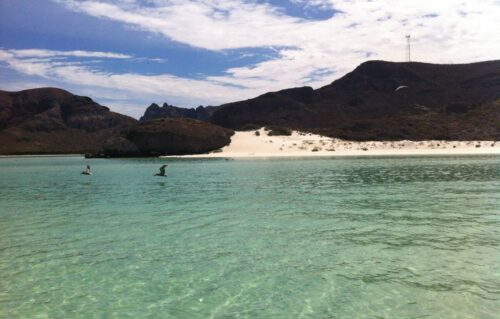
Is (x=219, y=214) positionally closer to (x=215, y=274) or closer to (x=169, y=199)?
(x=169, y=199)

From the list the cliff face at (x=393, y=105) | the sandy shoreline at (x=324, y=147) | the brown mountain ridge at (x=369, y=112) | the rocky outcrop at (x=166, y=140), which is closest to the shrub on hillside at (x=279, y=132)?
the sandy shoreline at (x=324, y=147)

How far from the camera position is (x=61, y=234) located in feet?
57.2

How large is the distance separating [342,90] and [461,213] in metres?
164

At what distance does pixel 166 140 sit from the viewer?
103 m

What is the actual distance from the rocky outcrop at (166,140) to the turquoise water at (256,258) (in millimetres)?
76743

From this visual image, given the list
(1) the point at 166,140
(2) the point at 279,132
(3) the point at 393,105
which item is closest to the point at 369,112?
(3) the point at 393,105

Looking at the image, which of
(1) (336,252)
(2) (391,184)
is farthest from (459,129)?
(1) (336,252)

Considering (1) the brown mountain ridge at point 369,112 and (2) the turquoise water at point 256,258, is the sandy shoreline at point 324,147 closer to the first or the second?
(1) the brown mountain ridge at point 369,112

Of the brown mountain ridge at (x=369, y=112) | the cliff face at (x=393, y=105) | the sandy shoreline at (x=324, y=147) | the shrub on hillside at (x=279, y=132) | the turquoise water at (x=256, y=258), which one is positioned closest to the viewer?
the turquoise water at (x=256, y=258)

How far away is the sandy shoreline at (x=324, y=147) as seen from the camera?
9075 centimetres

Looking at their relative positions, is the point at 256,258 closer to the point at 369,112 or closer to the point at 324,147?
the point at 324,147

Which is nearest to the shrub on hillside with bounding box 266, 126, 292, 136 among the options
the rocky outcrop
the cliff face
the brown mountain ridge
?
the brown mountain ridge

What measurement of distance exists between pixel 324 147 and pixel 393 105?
6320 centimetres

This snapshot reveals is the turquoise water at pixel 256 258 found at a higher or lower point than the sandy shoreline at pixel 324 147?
lower
